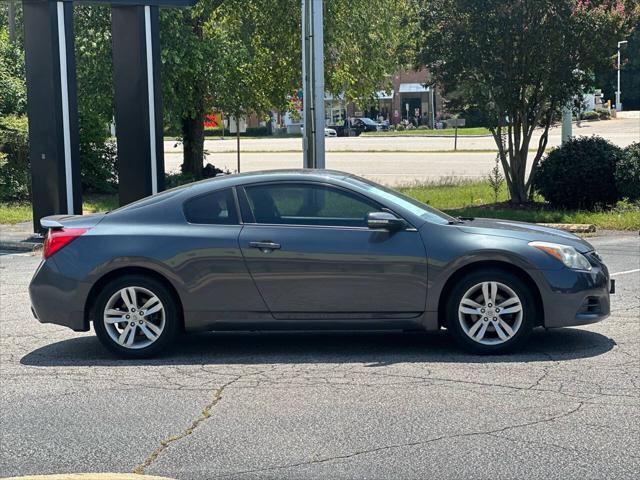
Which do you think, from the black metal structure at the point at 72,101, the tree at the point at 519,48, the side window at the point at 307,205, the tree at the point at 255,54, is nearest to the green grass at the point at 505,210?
the tree at the point at 519,48

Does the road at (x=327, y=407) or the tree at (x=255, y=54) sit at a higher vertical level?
the tree at (x=255, y=54)

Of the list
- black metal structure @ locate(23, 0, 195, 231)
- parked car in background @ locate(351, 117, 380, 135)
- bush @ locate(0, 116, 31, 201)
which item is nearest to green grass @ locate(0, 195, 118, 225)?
bush @ locate(0, 116, 31, 201)

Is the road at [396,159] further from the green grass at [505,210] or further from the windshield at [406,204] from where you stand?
the windshield at [406,204]

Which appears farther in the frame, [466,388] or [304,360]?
[304,360]

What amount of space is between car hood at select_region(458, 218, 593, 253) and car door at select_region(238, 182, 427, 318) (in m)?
0.54

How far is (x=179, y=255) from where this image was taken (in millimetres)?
7742

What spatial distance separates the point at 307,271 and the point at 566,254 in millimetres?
1977

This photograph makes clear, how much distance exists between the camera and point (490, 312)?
7.67m

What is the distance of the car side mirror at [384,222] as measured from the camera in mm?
7668

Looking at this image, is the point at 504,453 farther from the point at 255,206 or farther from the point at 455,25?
the point at 455,25

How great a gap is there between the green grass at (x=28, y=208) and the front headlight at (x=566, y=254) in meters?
13.8

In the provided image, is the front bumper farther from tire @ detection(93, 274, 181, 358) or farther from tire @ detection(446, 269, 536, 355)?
tire @ detection(93, 274, 181, 358)

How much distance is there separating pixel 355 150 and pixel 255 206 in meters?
38.5

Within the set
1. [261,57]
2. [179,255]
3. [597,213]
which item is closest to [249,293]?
[179,255]
